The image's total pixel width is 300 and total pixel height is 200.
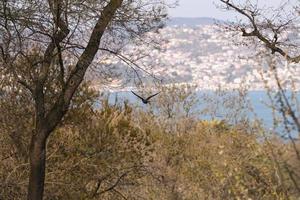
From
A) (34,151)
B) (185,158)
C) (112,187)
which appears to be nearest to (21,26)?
(34,151)

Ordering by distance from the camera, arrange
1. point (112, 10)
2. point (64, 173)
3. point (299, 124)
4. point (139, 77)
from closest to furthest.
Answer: point (299, 124)
point (112, 10)
point (139, 77)
point (64, 173)

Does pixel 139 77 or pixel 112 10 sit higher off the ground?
pixel 112 10

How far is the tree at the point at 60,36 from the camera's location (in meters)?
8.03

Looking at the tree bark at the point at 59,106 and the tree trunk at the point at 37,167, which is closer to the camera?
the tree bark at the point at 59,106

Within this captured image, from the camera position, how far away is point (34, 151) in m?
Answer: 9.12

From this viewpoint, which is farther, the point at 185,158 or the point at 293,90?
the point at 185,158

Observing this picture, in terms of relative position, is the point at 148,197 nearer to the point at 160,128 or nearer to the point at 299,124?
the point at 160,128

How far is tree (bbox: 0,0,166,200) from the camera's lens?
26.3 feet

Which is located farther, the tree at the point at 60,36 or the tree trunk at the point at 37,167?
the tree trunk at the point at 37,167

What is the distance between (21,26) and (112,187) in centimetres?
569

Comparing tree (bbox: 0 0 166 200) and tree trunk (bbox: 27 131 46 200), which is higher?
tree (bbox: 0 0 166 200)

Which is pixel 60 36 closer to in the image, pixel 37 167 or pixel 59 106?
pixel 59 106

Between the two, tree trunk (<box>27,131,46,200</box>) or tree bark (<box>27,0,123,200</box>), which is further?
tree trunk (<box>27,131,46,200</box>)

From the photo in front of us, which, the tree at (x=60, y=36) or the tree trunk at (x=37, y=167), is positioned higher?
the tree at (x=60, y=36)
